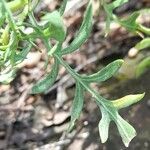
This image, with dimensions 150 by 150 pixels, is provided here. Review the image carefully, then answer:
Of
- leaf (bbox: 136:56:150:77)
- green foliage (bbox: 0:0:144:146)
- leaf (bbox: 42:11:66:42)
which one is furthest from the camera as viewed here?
leaf (bbox: 136:56:150:77)

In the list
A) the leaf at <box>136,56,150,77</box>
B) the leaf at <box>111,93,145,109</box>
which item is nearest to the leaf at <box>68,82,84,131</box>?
the leaf at <box>111,93,145,109</box>

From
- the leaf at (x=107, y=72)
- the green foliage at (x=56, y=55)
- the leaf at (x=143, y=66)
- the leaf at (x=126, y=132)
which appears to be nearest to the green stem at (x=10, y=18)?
the green foliage at (x=56, y=55)

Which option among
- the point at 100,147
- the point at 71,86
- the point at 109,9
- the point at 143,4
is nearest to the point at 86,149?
the point at 100,147

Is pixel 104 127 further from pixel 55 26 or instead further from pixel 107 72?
pixel 55 26

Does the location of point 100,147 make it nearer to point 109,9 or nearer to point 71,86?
point 71,86

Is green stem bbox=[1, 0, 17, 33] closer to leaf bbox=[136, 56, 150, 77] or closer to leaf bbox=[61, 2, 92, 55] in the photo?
leaf bbox=[61, 2, 92, 55]
